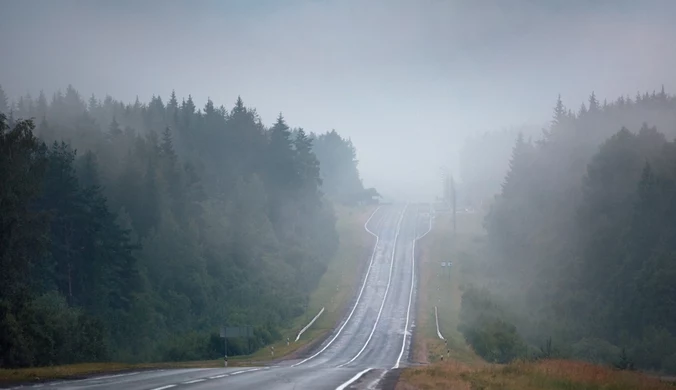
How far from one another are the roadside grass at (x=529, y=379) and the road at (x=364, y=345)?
1.75 meters

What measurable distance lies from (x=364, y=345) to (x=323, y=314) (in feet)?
57.6

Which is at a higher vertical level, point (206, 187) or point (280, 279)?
point (206, 187)

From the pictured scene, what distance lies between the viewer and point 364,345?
199 feet

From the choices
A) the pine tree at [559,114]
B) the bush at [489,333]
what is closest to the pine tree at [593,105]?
the pine tree at [559,114]

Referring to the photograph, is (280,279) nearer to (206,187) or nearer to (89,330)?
(206,187)

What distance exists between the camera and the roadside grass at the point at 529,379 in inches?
838

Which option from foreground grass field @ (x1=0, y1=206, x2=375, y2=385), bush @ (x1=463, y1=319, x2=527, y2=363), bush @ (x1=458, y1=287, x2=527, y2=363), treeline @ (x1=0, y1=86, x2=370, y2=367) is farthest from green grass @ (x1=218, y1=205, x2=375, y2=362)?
bush @ (x1=463, y1=319, x2=527, y2=363)

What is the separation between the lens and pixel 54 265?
2237 inches

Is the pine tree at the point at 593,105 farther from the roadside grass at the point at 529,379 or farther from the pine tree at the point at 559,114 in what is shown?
the roadside grass at the point at 529,379

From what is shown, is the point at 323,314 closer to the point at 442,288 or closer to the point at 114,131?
the point at 442,288

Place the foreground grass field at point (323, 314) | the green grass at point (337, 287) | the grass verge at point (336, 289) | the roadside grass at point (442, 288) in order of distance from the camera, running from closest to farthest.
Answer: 1. the foreground grass field at point (323, 314)
2. the roadside grass at point (442, 288)
3. the grass verge at point (336, 289)
4. the green grass at point (337, 287)

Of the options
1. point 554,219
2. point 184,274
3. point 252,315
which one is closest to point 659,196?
point 554,219

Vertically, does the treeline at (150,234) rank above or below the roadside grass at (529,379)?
above

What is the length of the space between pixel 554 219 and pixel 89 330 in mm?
73611
